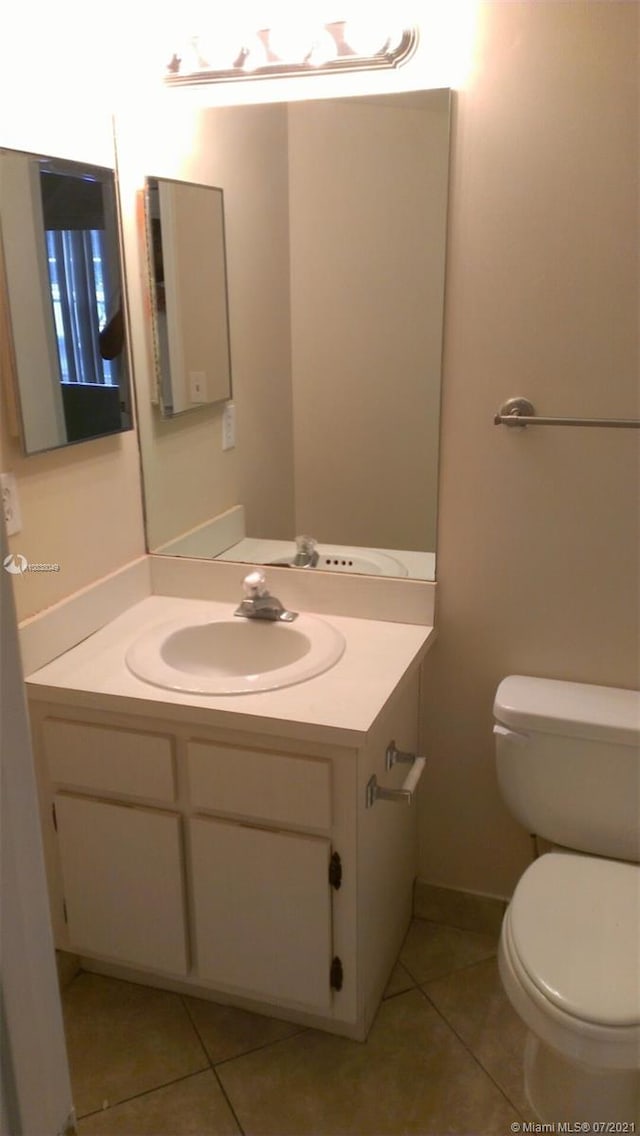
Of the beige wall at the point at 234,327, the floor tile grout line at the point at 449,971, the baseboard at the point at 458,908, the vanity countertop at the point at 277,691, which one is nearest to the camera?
the vanity countertop at the point at 277,691

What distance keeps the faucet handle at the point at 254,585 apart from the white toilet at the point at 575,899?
54 centimetres

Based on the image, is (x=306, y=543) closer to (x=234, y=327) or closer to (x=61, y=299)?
(x=234, y=327)

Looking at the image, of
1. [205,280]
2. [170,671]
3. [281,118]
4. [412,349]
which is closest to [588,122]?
[412,349]

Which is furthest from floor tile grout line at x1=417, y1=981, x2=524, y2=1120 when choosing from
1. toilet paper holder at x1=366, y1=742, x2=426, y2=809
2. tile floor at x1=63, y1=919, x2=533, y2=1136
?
toilet paper holder at x1=366, y1=742, x2=426, y2=809

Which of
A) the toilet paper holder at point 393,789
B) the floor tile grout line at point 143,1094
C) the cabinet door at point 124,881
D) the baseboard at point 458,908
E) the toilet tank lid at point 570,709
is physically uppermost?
the toilet tank lid at point 570,709

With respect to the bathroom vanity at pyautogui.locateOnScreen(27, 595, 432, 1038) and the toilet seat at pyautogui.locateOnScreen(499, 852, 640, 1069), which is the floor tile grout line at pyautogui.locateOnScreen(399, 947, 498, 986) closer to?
the bathroom vanity at pyautogui.locateOnScreen(27, 595, 432, 1038)

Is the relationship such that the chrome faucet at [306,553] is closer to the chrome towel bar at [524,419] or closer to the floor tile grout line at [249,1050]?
the chrome towel bar at [524,419]

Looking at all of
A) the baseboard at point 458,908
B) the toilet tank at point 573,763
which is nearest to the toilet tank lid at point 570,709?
the toilet tank at point 573,763

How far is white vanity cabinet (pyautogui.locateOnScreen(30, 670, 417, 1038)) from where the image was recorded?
58.6 inches

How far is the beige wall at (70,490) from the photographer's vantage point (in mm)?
1519

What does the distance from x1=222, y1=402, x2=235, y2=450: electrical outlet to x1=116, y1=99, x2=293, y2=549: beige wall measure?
1 cm

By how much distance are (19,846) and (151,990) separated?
4.78 feet

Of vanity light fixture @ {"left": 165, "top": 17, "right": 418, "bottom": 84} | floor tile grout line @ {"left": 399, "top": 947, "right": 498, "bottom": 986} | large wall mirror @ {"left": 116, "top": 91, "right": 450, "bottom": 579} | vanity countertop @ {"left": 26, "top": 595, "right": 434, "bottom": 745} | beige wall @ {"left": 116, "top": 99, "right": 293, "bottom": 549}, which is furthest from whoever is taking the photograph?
floor tile grout line @ {"left": 399, "top": 947, "right": 498, "bottom": 986}

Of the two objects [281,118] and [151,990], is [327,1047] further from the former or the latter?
[281,118]
